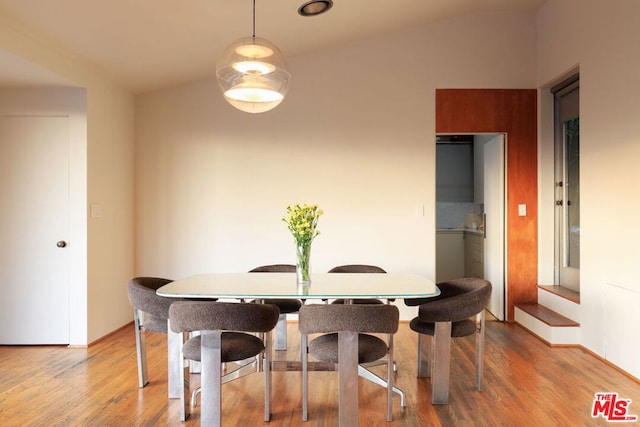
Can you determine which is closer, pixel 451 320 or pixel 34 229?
pixel 451 320

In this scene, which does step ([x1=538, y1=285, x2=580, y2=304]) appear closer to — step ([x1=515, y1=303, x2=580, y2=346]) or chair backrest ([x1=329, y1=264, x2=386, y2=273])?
step ([x1=515, y1=303, x2=580, y2=346])

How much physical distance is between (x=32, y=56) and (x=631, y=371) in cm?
495

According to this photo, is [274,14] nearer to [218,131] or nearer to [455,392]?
[218,131]

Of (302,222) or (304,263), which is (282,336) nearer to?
(304,263)

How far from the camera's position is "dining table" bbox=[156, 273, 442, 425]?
7.50 feet

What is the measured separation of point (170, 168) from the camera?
4789 mm

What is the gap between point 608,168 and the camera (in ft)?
11.4

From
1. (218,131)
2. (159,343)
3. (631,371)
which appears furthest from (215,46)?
(631,371)

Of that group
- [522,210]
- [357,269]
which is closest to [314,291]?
[357,269]

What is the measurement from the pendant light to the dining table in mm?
1179

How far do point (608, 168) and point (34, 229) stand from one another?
4.93m

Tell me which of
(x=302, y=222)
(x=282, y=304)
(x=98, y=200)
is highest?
(x=98, y=200)

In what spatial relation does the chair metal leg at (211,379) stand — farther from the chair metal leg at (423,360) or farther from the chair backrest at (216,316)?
the chair metal leg at (423,360)

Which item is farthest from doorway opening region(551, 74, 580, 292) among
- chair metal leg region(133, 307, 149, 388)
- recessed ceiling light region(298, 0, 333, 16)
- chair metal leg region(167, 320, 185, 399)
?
chair metal leg region(133, 307, 149, 388)
